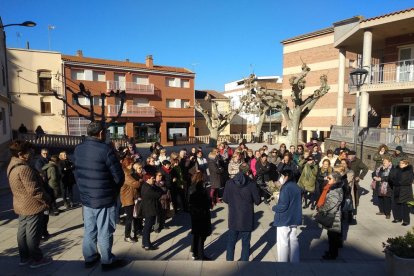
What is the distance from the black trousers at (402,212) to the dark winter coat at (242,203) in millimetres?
4525

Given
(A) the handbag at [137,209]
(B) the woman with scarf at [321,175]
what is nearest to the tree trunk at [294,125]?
(B) the woman with scarf at [321,175]

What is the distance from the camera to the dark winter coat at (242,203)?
4516 mm

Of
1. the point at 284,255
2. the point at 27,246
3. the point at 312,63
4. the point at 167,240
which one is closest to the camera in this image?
the point at 27,246

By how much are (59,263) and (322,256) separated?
14.8 ft

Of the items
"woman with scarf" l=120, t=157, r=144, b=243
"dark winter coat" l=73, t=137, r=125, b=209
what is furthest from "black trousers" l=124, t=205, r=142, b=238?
"dark winter coat" l=73, t=137, r=125, b=209

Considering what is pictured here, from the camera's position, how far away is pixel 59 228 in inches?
260

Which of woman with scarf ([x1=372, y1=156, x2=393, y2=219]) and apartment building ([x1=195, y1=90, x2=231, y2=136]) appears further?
apartment building ([x1=195, y1=90, x2=231, y2=136])

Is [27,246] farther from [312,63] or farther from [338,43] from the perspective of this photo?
[312,63]

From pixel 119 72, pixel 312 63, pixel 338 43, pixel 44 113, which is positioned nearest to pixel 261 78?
pixel 312 63

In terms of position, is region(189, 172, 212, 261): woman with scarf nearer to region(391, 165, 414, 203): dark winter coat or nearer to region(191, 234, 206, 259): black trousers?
region(191, 234, 206, 259): black trousers

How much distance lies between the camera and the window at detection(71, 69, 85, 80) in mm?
28936

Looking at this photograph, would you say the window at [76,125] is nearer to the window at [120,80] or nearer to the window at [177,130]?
the window at [120,80]

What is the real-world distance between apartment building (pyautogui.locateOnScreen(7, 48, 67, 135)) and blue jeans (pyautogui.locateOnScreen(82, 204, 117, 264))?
28.1 metres

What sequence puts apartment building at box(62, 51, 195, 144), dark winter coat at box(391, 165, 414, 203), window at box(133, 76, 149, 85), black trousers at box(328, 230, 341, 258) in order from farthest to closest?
window at box(133, 76, 149, 85) < apartment building at box(62, 51, 195, 144) < dark winter coat at box(391, 165, 414, 203) < black trousers at box(328, 230, 341, 258)
